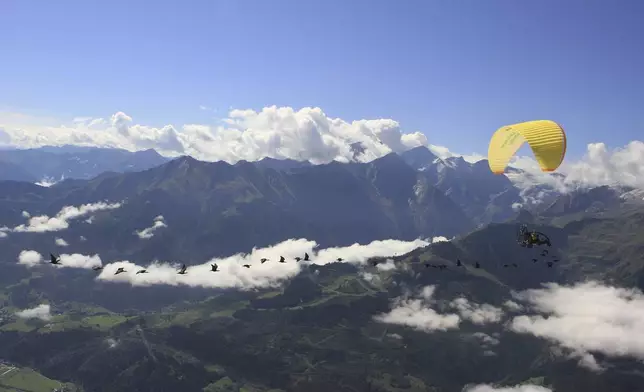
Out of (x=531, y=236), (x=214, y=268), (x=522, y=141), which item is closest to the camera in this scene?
(x=522, y=141)

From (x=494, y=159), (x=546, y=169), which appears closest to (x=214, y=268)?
(x=494, y=159)

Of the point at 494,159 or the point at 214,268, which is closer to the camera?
the point at 494,159

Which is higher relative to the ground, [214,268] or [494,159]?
[494,159]

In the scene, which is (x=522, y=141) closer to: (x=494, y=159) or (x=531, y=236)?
(x=494, y=159)

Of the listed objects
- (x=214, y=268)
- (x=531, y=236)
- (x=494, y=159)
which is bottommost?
(x=214, y=268)

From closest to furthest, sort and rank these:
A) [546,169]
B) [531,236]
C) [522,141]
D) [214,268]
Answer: [546,169] < [522,141] < [531,236] < [214,268]

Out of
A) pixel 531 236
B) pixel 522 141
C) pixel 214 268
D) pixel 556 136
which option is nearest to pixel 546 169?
pixel 556 136
